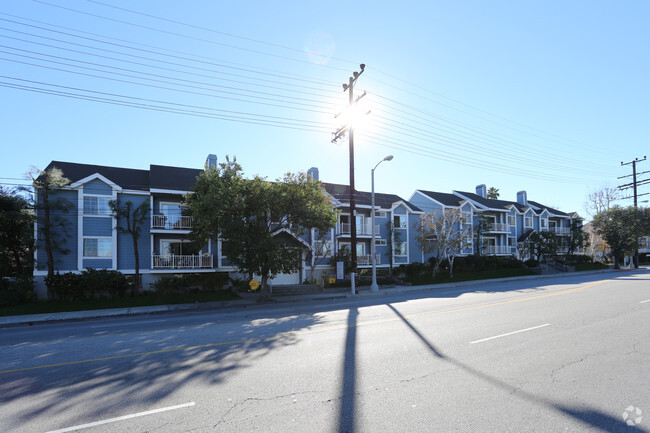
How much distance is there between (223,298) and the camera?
2205 centimetres

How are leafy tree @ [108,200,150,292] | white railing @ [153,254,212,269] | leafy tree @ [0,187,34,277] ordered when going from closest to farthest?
leafy tree @ [0,187,34,277], leafy tree @ [108,200,150,292], white railing @ [153,254,212,269]

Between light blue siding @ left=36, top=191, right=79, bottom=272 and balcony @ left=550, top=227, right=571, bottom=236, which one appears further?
balcony @ left=550, top=227, right=571, bottom=236

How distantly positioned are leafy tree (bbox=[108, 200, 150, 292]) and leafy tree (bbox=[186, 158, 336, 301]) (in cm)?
578

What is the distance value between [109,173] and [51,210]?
5096 millimetres

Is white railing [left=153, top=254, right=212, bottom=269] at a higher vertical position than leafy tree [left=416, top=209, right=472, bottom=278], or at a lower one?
lower

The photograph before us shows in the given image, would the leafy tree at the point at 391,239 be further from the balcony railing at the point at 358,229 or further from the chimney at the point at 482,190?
the chimney at the point at 482,190

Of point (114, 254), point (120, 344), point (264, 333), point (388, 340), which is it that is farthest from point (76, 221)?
point (388, 340)

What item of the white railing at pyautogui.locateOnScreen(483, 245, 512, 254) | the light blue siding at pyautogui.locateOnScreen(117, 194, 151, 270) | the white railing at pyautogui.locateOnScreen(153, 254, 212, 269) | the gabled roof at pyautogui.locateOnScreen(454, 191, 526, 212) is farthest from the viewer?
the gabled roof at pyautogui.locateOnScreen(454, 191, 526, 212)

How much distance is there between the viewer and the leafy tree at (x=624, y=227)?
4178cm

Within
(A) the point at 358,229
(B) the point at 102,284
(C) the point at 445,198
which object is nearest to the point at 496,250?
(C) the point at 445,198

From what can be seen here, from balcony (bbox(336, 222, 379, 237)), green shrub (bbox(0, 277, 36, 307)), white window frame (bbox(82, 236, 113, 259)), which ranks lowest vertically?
green shrub (bbox(0, 277, 36, 307))

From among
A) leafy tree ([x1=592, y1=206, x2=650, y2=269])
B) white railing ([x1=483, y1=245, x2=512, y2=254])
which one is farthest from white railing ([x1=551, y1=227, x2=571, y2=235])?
white railing ([x1=483, y1=245, x2=512, y2=254])

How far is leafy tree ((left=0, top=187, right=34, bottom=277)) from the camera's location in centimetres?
2108

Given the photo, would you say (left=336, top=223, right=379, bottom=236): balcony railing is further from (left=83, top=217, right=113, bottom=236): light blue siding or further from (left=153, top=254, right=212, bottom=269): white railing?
(left=83, top=217, right=113, bottom=236): light blue siding
